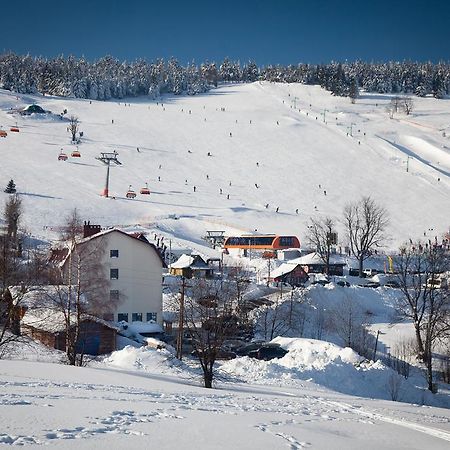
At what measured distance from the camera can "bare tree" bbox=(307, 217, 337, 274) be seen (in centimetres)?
5444

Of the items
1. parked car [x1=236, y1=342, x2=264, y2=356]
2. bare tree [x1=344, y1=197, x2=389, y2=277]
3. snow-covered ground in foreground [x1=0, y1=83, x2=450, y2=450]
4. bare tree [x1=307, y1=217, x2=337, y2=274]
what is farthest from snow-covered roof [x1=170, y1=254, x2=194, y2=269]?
parked car [x1=236, y1=342, x2=264, y2=356]

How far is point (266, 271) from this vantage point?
2030 inches

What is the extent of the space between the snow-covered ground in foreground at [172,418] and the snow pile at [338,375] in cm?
733

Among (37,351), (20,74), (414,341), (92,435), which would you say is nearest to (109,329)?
(37,351)

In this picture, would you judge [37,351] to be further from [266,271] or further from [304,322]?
[266,271]

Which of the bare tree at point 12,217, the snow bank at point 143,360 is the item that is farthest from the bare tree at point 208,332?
the bare tree at point 12,217

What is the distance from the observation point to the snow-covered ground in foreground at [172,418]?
754 cm

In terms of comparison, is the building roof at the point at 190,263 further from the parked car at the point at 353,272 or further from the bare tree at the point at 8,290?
the bare tree at the point at 8,290

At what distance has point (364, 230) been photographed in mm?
58125

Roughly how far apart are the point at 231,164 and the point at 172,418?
82917 mm

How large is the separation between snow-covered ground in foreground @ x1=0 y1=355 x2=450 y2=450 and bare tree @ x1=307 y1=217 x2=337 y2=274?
38.9m

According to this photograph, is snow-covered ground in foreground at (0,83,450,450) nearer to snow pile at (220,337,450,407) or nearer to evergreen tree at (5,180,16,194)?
snow pile at (220,337,450,407)

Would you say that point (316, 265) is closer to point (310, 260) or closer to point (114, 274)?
point (310, 260)

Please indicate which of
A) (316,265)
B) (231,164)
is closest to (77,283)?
(316,265)
